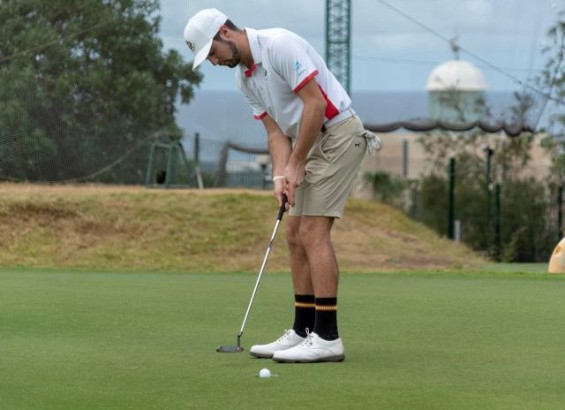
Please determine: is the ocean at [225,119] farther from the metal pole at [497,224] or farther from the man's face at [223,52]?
the man's face at [223,52]

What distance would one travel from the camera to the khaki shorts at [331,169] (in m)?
7.54

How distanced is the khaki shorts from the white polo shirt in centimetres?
11

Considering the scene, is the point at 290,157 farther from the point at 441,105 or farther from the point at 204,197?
the point at 441,105

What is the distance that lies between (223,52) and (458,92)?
111ft

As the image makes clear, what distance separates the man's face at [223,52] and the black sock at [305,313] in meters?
1.37

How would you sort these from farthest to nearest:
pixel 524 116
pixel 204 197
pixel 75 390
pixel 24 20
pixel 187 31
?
pixel 524 116, pixel 24 20, pixel 204 197, pixel 187 31, pixel 75 390

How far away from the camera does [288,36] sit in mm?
7367

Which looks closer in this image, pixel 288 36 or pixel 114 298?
pixel 288 36

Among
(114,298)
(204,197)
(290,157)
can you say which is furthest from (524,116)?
(290,157)

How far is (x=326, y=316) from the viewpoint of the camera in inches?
293

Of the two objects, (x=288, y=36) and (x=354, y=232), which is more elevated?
(x=288, y=36)

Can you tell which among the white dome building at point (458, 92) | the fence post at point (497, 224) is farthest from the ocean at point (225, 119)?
the white dome building at point (458, 92)

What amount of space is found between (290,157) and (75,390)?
200cm

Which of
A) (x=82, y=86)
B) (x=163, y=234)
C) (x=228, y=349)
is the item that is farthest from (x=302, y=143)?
(x=82, y=86)
